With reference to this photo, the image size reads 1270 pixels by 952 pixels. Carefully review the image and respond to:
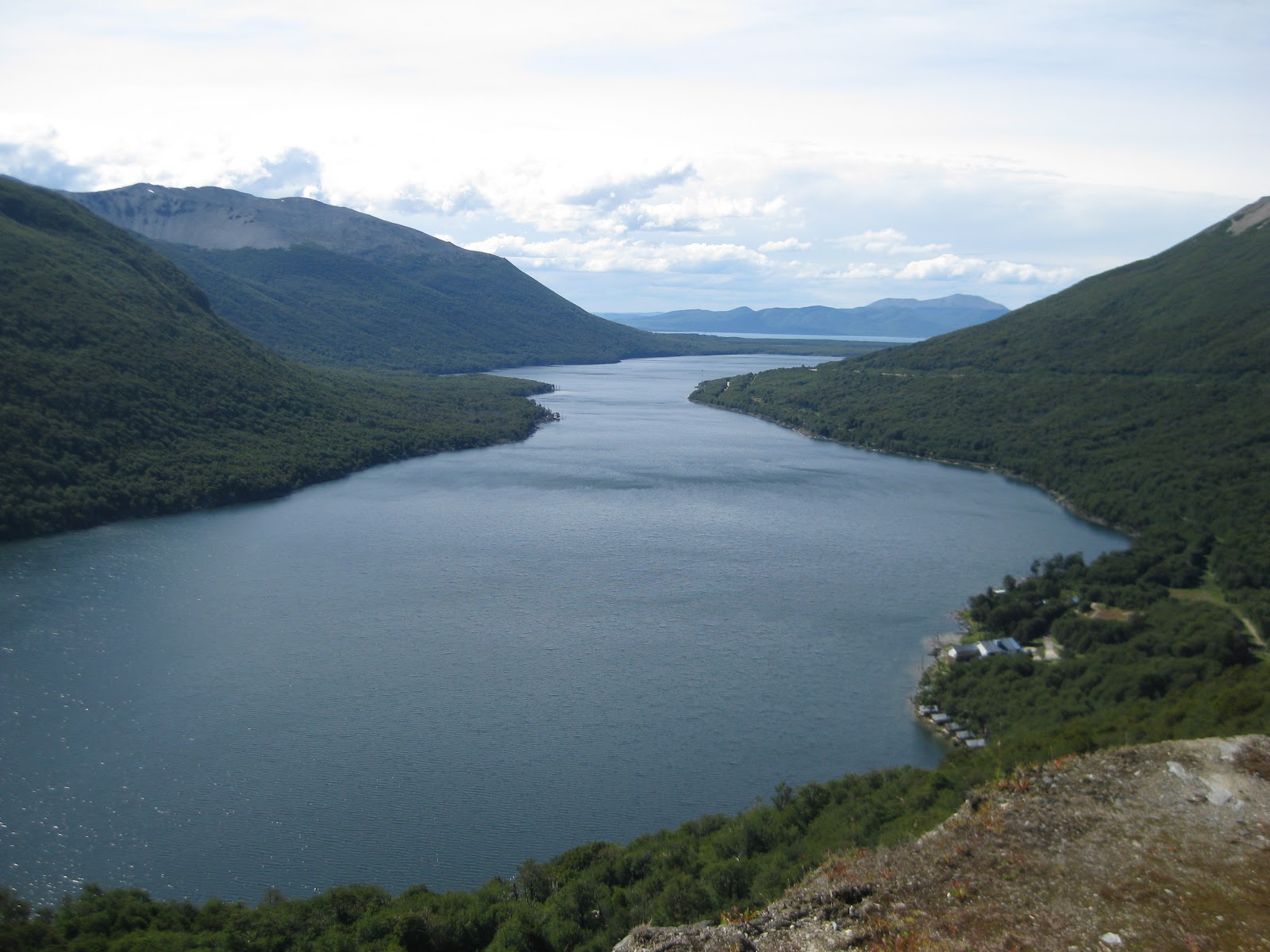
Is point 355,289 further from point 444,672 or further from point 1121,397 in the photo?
point 444,672

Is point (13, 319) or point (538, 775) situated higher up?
point (13, 319)

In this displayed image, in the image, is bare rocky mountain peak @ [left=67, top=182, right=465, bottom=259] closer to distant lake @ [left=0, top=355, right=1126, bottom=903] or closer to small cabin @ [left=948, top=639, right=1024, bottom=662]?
distant lake @ [left=0, top=355, right=1126, bottom=903]

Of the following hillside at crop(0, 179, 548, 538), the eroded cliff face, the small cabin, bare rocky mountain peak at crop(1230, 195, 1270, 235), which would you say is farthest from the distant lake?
bare rocky mountain peak at crop(1230, 195, 1270, 235)

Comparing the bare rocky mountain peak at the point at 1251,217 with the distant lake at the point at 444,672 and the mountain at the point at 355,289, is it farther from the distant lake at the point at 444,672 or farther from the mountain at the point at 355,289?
the mountain at the point at 355,289

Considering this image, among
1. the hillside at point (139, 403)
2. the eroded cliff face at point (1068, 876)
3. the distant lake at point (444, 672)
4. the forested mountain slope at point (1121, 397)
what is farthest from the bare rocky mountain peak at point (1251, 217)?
the eroded cliff face at point (1068, 876)

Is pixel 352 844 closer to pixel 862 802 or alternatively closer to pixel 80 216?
pixel 862 802

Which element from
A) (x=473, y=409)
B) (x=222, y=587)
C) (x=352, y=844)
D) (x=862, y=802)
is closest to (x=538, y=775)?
(x=352, y=844)
